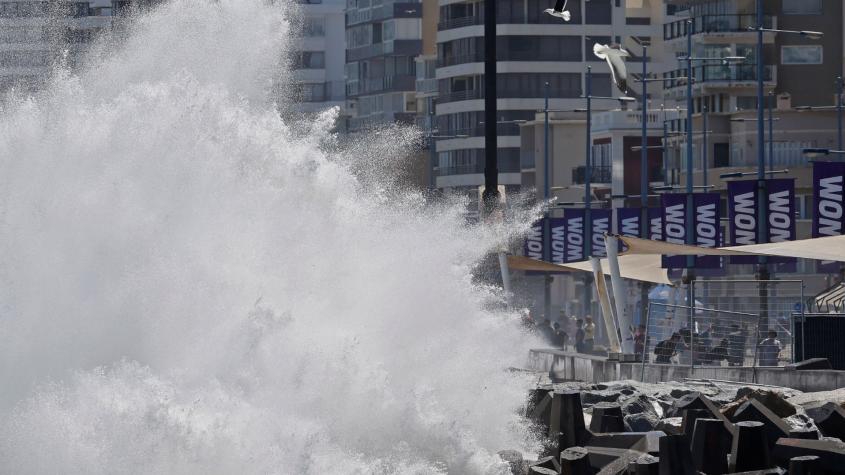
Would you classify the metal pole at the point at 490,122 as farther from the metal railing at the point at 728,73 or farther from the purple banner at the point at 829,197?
the metal railing at the point at 728,73

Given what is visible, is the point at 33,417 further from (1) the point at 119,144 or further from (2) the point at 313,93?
(2) the point at 313,93

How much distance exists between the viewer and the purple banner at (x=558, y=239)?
5866 cm

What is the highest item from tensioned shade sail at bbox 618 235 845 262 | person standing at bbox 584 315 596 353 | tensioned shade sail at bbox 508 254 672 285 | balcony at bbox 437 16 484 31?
balcony at bbox 437 16 484 31

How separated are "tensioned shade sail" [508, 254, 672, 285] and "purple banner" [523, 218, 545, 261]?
52.5ft

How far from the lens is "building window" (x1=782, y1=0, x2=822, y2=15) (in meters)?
84.6

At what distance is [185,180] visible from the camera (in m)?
19.5

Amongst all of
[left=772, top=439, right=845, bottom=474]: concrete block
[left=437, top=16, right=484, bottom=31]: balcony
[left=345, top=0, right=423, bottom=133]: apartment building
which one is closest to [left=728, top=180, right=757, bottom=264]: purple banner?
[left=772, top=439, right=845, bottom=474]: concrete block

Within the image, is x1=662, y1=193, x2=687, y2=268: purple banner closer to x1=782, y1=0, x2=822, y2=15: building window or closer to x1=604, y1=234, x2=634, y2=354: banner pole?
x1=604, y1=234, x2=634, y2=354: banner pole

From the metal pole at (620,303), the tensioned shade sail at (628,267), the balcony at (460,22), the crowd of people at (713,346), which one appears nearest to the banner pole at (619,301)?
the metal pole at (620,303)

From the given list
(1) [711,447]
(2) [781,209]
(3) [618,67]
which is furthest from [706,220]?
(1) [711,447]

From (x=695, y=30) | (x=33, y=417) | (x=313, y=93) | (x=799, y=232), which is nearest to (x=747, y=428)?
(x=33, y=417)

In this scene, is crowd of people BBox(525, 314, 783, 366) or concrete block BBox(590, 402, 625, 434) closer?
concrete block BBox(590, 402, 625, 434)

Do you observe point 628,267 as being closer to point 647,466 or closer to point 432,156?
point 647,466

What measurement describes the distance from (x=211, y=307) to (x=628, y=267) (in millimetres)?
25234
